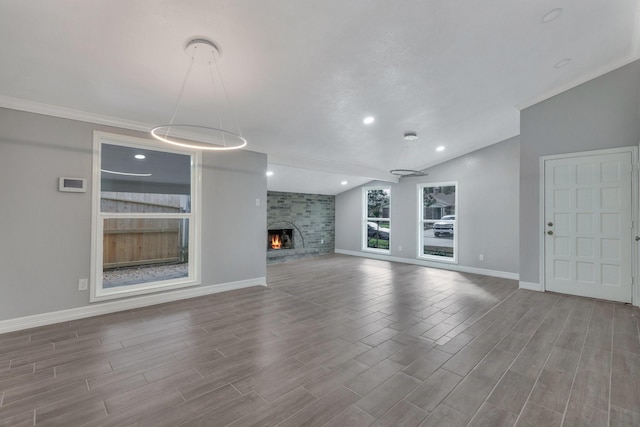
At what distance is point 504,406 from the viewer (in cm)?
189

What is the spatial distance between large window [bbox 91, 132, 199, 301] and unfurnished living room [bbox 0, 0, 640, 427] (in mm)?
29

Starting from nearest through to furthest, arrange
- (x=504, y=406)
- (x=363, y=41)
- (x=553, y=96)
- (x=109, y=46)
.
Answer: (x=504, y=406) → (x=109, y=46) → (x=363, y=41) → (x=553, y=96)

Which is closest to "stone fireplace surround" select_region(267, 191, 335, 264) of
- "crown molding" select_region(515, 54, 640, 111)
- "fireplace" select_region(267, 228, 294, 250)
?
"fireplace" select_region(267, 228, 294, 250)

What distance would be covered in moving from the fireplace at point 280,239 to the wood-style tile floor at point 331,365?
12.5ft

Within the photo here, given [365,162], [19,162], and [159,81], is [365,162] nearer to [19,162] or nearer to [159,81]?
[159,81]

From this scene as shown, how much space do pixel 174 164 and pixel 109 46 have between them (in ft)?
6.62

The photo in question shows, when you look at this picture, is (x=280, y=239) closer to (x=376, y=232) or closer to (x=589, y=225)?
(x=376, y=232)

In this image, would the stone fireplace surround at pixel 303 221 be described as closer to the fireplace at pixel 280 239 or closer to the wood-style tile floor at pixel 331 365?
the fireplace at pixel 280 239

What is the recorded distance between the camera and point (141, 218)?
13.5ft

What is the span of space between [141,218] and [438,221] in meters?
6.09

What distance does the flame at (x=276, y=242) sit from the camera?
7.94 m

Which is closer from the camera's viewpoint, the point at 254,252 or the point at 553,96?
the point at 553,96

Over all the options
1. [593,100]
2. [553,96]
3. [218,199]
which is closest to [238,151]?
[218,199]

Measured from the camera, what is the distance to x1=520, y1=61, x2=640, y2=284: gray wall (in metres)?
3.99
